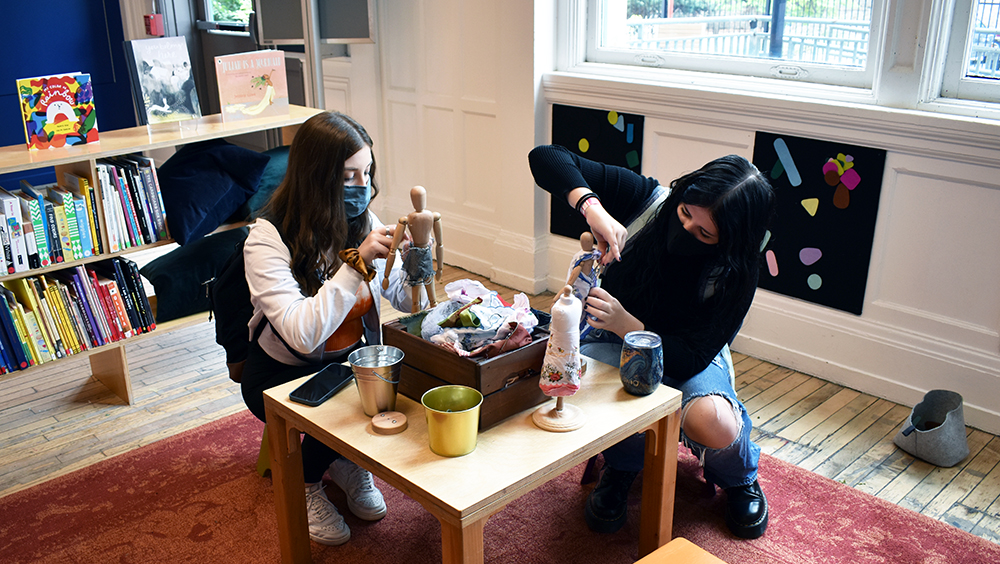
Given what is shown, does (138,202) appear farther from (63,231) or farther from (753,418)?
(753,418)

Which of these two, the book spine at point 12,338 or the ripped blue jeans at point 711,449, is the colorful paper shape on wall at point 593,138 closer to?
the ripped blue jeans at point 711,449

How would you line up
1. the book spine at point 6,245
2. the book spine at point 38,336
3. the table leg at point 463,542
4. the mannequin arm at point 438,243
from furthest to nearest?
the book spine at point 38,336 < the book spine at point 6,245 < the mannequin arm at point 438,243 < the table leg at point 463,542

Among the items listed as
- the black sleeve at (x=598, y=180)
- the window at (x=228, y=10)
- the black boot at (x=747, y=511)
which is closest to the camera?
the black boot at (x=747, y=511)

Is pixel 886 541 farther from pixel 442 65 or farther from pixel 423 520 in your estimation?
pixel 442 65

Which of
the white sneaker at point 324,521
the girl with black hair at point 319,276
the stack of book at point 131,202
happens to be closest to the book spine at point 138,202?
the stack of book at point 131,202

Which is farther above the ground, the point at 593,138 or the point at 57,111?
the point at 57,111

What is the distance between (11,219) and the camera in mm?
2293

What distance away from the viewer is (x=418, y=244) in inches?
65.4

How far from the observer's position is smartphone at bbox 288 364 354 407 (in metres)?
1.60

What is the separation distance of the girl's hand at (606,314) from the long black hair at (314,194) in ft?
1.96

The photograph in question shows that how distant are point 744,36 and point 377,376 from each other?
2.15 metres

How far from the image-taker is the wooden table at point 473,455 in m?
1.32

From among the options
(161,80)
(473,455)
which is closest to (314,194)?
(473,455)

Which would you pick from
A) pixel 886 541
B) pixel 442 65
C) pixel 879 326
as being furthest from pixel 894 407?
pixel 442 65
